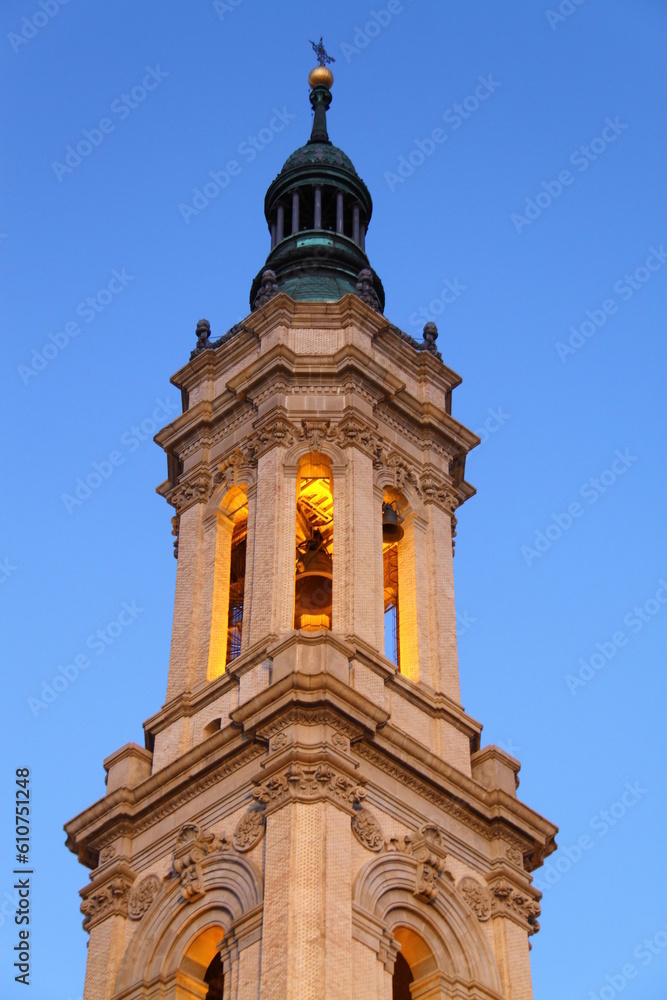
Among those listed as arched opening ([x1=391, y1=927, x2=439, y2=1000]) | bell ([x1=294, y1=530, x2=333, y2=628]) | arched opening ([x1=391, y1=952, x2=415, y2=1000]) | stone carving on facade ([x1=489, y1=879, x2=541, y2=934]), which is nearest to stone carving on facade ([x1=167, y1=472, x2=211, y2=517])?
bell ([x1=294, y1=530, x2=333, y2=628])

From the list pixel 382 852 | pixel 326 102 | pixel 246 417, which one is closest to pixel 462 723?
pixel 382 852

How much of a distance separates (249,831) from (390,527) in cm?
1136

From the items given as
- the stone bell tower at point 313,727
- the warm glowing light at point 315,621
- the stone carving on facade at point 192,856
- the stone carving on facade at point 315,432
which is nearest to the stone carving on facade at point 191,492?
the stone bell tower at point 313,727

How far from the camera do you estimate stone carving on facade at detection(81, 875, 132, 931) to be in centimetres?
4331

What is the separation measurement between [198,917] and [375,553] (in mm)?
9794

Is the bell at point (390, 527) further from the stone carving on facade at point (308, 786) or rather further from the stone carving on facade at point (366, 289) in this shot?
the stone carving on facade at point (308, 786)

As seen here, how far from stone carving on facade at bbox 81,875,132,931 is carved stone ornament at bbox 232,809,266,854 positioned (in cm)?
321

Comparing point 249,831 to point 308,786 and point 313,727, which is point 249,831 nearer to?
point 308,786

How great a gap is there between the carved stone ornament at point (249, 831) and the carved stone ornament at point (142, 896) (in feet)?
7.88

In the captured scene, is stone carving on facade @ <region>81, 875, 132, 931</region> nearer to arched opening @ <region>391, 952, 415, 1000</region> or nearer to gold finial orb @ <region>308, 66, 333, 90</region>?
arched opening @ <region>391, 952, 415, 1000</region>

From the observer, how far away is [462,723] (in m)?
46.5

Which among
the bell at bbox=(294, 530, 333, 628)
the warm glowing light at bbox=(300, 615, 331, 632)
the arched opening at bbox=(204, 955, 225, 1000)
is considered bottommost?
the arched opening at bbox=(204, 955, 225, 1000)

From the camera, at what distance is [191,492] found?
2010 inches

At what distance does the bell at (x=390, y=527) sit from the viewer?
5034 cm
